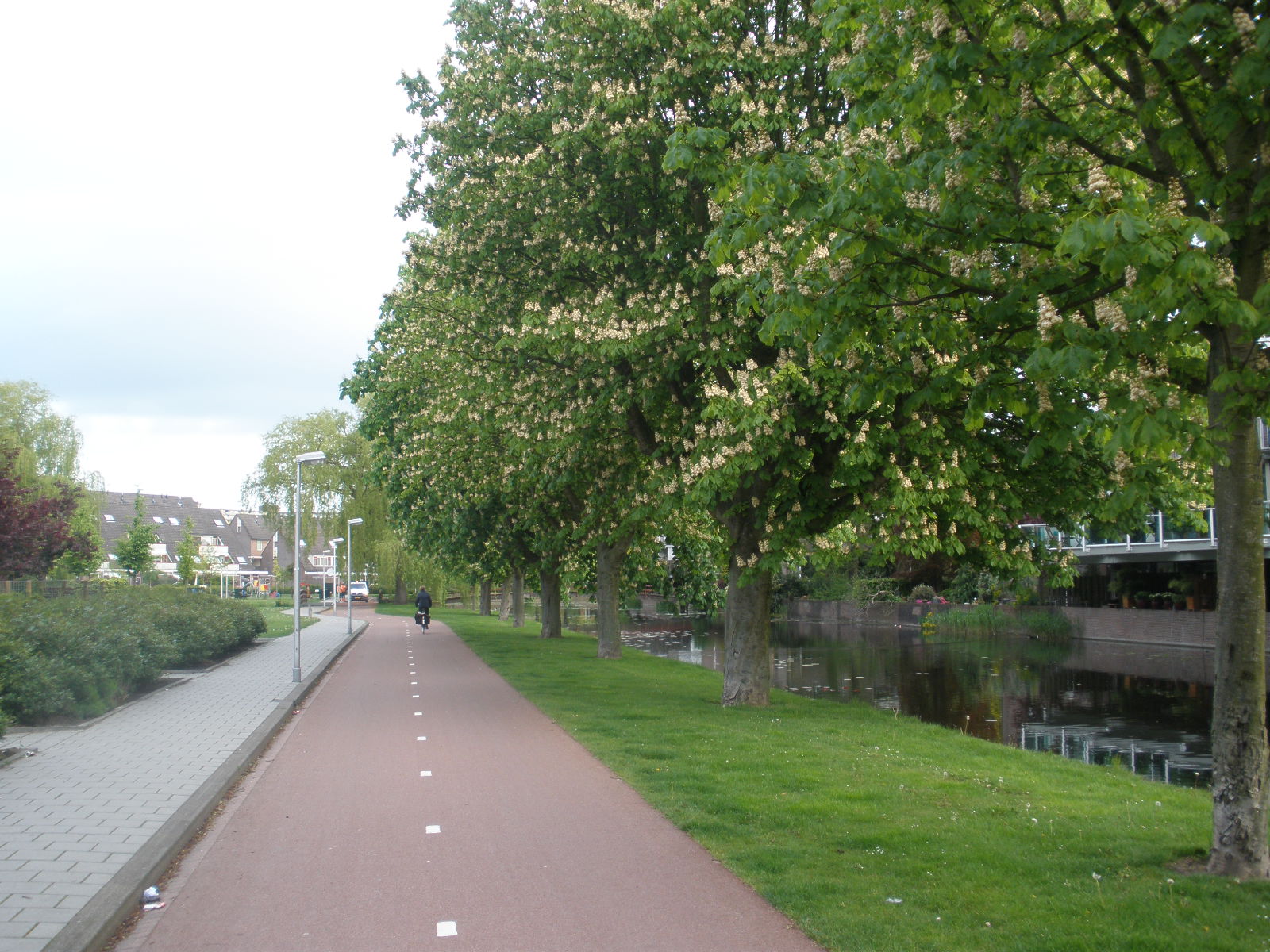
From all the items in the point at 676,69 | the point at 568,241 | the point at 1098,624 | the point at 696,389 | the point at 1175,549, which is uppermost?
the point at 676,69

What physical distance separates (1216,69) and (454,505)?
22815 millimetres

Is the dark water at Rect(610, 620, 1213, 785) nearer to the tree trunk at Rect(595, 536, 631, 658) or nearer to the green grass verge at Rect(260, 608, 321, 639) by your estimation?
the tree trunk at Rect(595, 536, 631, 658)

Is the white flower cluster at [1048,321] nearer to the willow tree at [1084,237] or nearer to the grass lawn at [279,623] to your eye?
the willow tree at [1084,237]

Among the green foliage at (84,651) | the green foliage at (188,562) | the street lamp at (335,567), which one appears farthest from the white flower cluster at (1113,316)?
the green foliage at (188,562)

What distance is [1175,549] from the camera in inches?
1465

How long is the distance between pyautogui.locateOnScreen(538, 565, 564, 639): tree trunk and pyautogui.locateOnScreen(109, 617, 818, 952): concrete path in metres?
21.5

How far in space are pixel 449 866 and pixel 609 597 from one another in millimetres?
20356

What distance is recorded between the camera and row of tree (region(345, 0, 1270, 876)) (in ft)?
18.1

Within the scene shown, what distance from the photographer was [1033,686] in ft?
82.2

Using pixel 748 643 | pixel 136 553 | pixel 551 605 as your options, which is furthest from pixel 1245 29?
Result: pixel 136 553

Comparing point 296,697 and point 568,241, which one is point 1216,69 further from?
point 296,697

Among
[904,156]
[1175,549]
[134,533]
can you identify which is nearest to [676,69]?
[904,156]

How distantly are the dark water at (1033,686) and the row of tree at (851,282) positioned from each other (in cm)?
393

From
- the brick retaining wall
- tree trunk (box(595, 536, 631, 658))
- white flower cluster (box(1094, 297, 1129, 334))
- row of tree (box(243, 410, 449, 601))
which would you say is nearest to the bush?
the brick retaining wall
